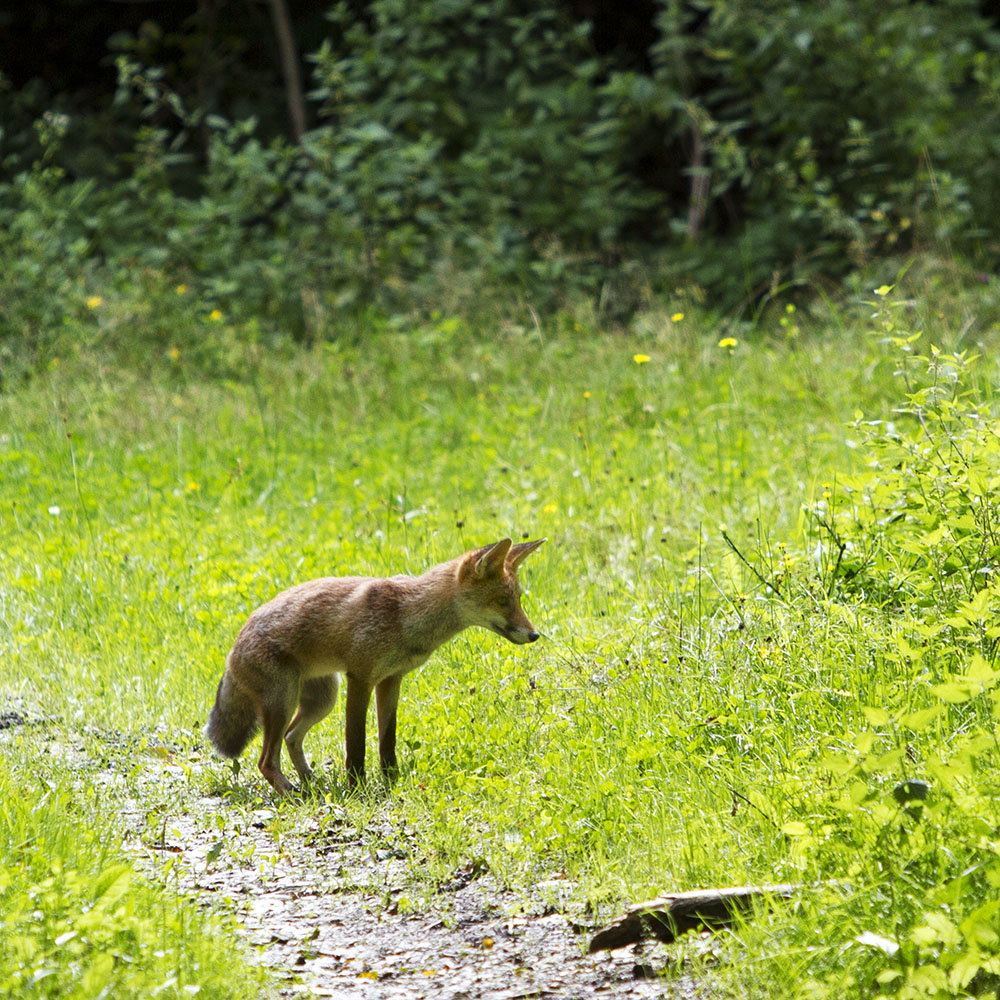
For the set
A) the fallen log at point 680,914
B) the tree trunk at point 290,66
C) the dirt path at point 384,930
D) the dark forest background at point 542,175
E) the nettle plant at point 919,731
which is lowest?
the dirt path at point 384,930

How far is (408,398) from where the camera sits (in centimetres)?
1073

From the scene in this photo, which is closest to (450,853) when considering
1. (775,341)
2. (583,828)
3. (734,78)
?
(583,828)

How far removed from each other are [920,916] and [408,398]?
26.5 ft

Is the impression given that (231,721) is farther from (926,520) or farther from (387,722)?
(926,520)

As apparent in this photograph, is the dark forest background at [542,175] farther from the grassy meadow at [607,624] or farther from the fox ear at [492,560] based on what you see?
the fox ear at [492,560]

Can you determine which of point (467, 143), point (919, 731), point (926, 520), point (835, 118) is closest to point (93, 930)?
point (919, 731)

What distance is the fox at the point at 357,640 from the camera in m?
4.95

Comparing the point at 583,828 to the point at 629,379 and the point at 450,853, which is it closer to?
the point at 450,853

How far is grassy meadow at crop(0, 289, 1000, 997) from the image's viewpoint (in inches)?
130

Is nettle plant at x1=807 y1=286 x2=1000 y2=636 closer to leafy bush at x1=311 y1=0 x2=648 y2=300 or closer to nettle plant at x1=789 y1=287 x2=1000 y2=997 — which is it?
nettle plant at x1=789 y1=287 x2=1000 y2=997

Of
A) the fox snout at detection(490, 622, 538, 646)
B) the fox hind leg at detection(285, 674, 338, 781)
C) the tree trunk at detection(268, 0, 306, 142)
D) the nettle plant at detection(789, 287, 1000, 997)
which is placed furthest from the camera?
the tree trunk at detection(268, 0, 306, 142)

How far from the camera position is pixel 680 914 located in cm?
353

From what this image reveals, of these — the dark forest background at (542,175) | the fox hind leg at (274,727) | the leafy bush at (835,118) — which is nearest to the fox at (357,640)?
the fox hind leg at (274,727)

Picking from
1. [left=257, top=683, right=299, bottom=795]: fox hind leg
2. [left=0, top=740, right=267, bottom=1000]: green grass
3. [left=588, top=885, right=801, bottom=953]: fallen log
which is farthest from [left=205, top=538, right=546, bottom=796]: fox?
[left=588, top=885, right=801, bottom=953]: fallen log
